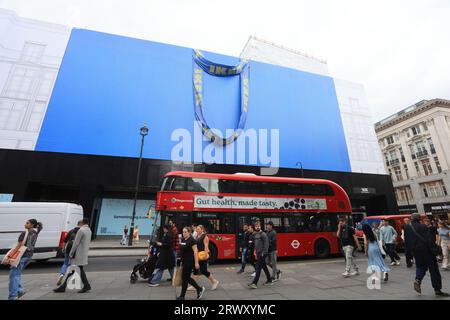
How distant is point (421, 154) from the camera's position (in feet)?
139

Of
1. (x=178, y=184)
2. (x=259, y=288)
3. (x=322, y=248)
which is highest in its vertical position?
(x=178, y=184)

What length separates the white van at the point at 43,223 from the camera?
9773mm

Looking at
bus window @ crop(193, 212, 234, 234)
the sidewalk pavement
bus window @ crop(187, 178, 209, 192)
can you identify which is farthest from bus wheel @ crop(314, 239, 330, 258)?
bus window @ crop(187, 178, 209, 192)

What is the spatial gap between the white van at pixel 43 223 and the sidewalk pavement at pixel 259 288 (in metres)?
1.81

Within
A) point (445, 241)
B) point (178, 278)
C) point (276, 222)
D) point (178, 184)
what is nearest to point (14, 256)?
point (178, 278)

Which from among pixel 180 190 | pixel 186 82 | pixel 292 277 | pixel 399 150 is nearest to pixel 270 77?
pixel 186 82

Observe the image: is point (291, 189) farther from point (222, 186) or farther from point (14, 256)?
point (14, 256)

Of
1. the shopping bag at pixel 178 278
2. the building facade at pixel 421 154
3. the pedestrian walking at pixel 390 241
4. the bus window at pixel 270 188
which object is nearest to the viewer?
the shopping bag at pixel 178 278

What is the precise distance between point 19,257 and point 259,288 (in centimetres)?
602

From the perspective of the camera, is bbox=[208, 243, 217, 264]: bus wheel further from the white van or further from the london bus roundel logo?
the white van

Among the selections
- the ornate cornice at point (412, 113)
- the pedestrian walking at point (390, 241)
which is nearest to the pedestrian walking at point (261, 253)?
the pedestrian walking at point (390, 241)

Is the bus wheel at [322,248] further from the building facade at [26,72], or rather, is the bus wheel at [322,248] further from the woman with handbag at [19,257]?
the building facade at [26,72]

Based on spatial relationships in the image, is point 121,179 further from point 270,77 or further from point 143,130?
point 270,77

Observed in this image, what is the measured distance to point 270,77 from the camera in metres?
31.0
